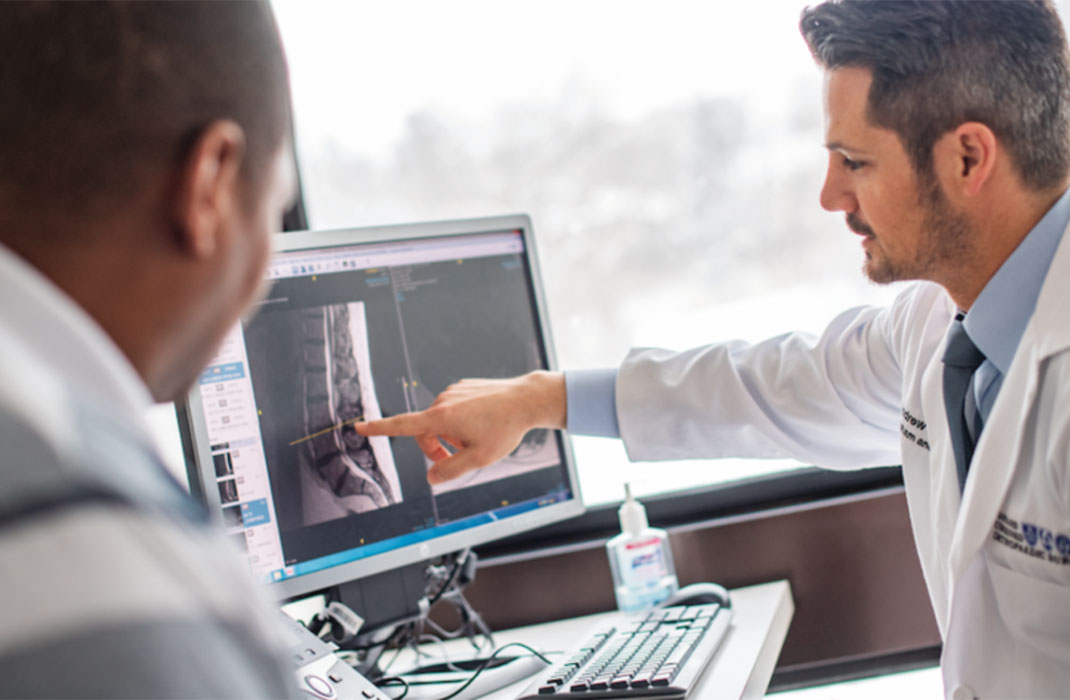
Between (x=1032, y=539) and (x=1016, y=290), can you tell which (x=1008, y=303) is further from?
(x=1032, y=539)

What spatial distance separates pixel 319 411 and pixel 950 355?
0.80 meters

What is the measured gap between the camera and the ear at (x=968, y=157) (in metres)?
1.11

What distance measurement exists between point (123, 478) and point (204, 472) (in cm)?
78

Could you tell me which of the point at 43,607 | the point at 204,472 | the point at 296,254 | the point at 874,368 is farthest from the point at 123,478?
the point at 874,368

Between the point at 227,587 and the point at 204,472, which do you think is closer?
the point at 227,587

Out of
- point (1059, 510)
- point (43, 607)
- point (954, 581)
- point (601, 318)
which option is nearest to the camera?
point (43, 607)

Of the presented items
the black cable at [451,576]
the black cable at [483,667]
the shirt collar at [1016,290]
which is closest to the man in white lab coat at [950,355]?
the shirt collar at [1016,290]

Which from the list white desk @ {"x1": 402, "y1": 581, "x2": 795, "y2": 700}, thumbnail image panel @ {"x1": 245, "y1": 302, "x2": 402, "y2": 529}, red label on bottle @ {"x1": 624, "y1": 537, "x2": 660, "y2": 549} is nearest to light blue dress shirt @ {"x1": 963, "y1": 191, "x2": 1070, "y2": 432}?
white desk @ {"x1": 402, "y1": 581, "x2": 795, "y2": 700}

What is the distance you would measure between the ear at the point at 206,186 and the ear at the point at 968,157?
907 millimetres

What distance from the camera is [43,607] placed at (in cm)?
34

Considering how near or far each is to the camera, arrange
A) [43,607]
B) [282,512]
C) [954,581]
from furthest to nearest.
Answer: [282,512], [954,581], [43,607]

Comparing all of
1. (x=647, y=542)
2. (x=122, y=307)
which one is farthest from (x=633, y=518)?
(x=122, y=307)

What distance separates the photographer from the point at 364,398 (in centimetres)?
127

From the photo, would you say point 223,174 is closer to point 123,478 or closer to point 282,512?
point 123,478
